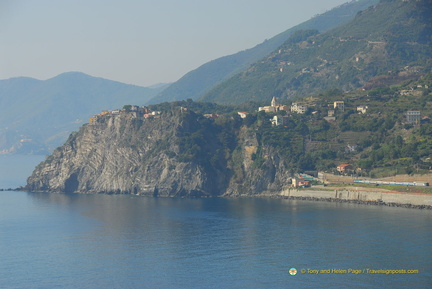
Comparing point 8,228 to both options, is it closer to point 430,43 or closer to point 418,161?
point 418,161

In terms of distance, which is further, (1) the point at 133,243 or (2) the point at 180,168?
(2) the point at 180,168

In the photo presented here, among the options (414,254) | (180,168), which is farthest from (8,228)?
(414,254)

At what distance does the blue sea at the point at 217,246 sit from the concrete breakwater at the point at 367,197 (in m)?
2.53

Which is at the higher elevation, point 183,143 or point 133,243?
point 183,143

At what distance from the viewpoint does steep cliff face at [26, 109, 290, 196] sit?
108562 mm

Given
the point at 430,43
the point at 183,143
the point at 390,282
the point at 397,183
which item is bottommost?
the point at 390,282

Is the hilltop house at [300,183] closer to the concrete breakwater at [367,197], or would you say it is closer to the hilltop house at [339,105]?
the concrete breakwater at [367,197]

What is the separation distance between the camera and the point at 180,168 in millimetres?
109938

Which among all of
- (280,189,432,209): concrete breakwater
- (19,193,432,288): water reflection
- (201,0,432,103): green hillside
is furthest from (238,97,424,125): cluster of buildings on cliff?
(201,0,432,103): green hillside

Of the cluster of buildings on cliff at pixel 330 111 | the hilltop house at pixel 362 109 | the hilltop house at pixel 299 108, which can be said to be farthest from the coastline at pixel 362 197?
the hilltop house at pixel 299 108

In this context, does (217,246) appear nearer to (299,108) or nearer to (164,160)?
(164,160)

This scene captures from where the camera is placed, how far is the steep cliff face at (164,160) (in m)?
109

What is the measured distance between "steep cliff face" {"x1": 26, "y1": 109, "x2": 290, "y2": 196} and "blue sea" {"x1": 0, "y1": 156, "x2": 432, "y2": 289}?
528 inches

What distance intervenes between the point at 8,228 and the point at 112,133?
156 ft
